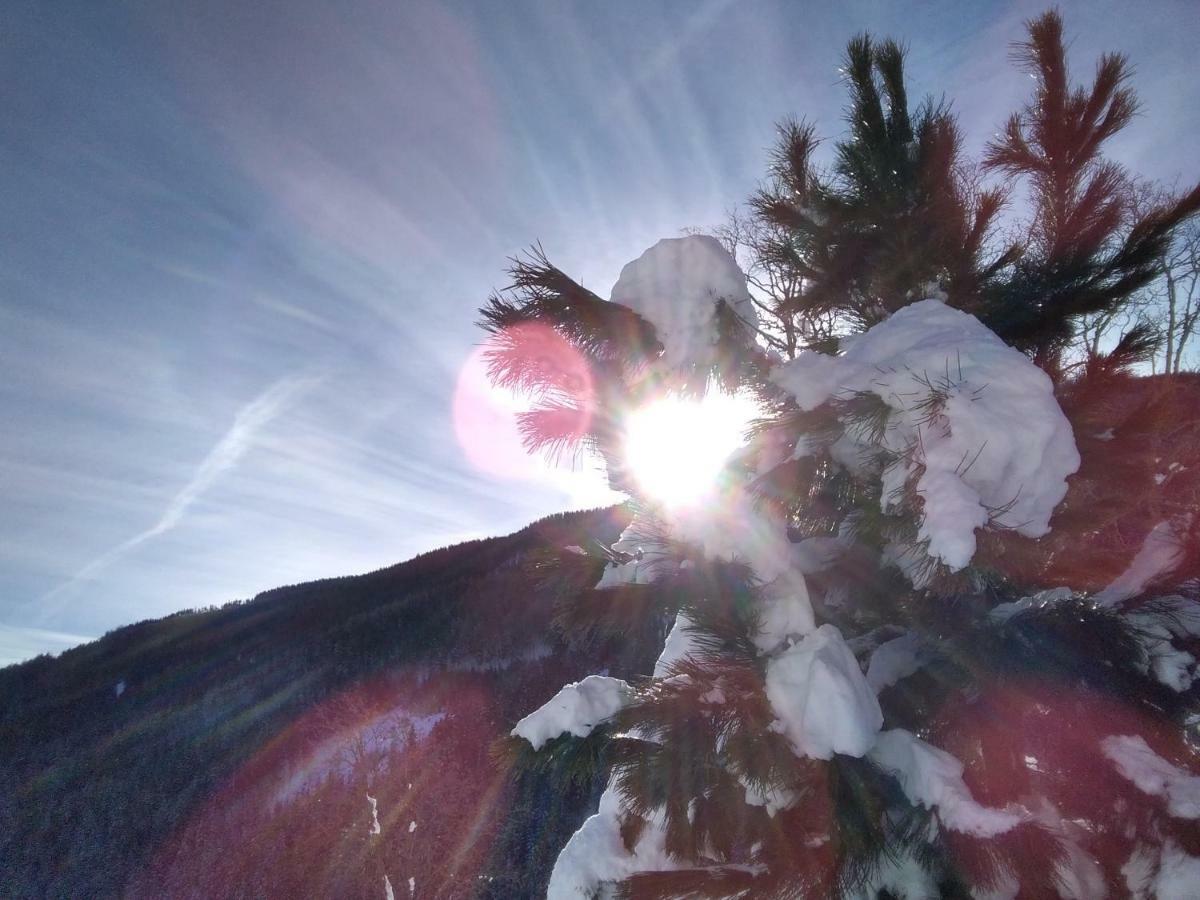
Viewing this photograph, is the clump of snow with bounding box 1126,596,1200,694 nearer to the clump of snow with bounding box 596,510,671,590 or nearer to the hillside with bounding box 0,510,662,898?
the clump of snow with bounding box 596,510,671,590

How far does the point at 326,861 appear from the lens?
19781mm

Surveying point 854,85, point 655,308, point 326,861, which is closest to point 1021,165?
point 854,85

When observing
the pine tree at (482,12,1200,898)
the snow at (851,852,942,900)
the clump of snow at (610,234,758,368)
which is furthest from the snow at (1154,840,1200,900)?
the clump of snow at (610,234,758,368)

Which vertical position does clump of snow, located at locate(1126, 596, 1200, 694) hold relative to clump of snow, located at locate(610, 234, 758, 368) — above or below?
below

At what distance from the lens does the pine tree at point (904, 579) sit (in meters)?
2.04

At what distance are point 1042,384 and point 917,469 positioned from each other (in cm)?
44

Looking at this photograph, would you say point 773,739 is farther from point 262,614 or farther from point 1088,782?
point 262,614

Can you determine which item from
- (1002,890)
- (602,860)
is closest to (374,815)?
(602,860)

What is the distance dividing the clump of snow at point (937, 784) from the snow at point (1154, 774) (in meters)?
0.46

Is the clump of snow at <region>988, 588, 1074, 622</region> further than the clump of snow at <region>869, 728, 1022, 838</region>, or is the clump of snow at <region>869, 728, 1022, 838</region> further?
the clump of snow at <region>988, 588, 1074, 622</region>

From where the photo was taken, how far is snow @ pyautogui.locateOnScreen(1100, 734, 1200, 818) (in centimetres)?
208

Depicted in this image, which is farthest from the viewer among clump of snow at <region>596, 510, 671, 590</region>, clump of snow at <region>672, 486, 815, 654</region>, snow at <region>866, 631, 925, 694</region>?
snow at <region>866, 631, 925, 694</region>

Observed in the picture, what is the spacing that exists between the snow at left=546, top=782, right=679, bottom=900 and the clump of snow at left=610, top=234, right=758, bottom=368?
1.80 m

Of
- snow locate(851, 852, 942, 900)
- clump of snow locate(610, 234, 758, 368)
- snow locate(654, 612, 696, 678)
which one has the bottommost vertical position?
snow locate(851, 852, 942, 900)
